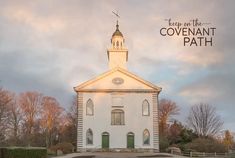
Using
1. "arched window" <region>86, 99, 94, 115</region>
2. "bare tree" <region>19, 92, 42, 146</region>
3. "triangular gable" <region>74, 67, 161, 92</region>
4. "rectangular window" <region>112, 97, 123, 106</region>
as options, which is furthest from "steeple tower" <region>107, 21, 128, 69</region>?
"bare tree" <region>19, 92, 42, 146</region>

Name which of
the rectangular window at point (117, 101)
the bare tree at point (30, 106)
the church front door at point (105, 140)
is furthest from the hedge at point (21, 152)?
the bare tree at point (30, 106)

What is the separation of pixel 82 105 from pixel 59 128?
27.3 meters

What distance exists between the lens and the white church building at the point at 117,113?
177 feet

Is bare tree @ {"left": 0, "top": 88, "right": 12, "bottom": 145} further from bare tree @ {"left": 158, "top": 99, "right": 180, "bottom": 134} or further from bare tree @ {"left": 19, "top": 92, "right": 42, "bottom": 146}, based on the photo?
bare tree @ {"left": 158, "top": 99, "right": 180, "bottom": 134}

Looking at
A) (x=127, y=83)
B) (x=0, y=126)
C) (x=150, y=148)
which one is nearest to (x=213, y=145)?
(x=150, y=148)

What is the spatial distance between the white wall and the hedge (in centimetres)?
2079

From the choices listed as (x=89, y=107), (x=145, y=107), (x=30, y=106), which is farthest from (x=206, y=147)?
(x=30, y=106)

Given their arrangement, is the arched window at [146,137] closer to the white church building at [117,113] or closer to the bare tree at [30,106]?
the white church building at [117,113]

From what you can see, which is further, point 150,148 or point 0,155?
point 150,148

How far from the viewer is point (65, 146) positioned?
5347 centimetres

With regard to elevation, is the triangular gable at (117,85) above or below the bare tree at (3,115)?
above

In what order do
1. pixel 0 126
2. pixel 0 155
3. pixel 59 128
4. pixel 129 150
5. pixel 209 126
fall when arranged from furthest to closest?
pixel 209 126 < pixel 59 128 < pixel 0 126 < pixel 129 150 < pixel 0 155

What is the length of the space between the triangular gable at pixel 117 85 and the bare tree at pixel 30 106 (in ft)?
77.6

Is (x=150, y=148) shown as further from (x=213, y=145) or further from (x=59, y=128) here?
(x=59, y=128)
